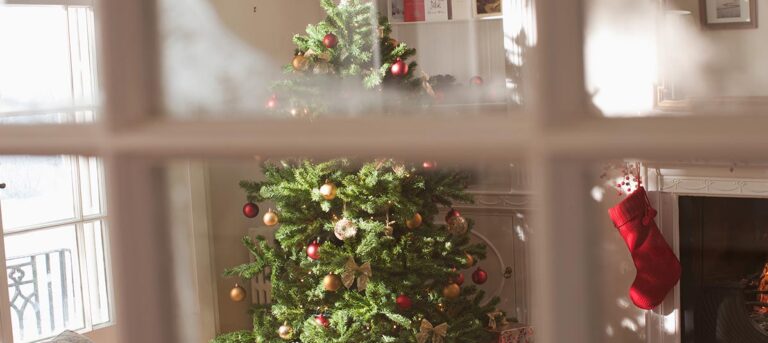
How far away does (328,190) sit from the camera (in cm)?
196

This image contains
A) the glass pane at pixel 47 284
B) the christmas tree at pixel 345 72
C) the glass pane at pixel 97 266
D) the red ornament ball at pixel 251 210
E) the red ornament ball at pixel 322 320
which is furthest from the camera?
the red ornament ball at pixel 322 320

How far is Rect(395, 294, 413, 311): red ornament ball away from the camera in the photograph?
2005 millimetres

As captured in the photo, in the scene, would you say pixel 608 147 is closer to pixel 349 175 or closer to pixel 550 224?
pixel 550 224

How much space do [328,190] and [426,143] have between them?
159cm

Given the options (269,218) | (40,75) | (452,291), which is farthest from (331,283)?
(40,75)

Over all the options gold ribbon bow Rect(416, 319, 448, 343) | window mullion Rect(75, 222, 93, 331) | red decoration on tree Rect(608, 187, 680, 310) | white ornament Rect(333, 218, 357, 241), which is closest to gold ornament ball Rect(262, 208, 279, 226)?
window mullion Rect(75, 222, 93, 331)

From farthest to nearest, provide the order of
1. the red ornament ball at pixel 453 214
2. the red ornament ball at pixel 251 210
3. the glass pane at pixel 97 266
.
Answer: the glass pane at pixel 97 266, the red ornament ball at pixel 453 214, the red ornament ball at pixel 251 210

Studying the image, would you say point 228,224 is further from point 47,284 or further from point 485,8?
point 47,284

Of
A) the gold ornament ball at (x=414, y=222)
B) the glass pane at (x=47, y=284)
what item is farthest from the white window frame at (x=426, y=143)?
the gold ornament ball at (x=414, y=222)

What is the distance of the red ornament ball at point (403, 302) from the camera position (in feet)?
6.58

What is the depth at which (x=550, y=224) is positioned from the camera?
0.35 metres

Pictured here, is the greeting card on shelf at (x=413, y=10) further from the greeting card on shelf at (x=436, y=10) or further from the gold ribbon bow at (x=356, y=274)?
the gold ribbon bow at (x=356, y=274)

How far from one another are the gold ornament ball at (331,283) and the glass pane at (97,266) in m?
0.49

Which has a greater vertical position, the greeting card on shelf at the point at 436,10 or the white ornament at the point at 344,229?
the greeting card on shelf at the point at 436,10
